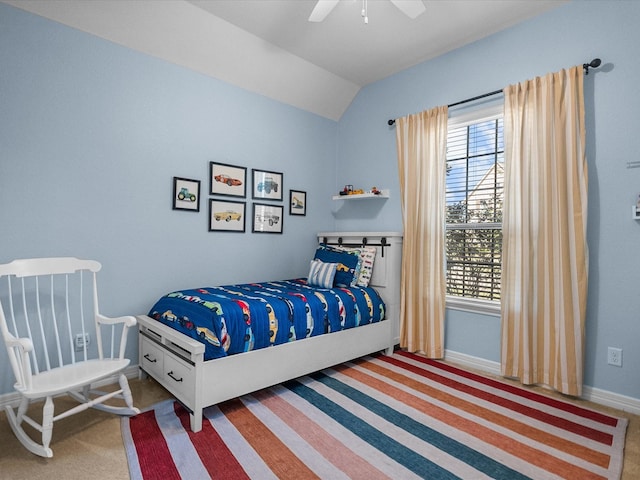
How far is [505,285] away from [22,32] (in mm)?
3922

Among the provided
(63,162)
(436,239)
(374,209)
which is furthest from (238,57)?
(436,239)

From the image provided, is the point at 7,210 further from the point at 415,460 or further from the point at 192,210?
the point at 415,460

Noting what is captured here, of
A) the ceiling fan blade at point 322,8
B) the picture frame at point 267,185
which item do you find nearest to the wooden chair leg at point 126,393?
the picture frame at point 267,185

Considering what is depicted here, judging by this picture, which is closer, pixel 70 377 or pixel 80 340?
pixel 70 377

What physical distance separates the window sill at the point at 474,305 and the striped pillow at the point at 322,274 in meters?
1.12

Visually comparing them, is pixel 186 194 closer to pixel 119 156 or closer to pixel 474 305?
pixel 119 156

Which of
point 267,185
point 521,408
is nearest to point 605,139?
point 521,408

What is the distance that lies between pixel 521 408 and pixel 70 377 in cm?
276

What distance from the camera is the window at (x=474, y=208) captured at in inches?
116

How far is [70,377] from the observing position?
1820mm

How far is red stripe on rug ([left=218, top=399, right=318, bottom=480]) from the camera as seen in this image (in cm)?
164

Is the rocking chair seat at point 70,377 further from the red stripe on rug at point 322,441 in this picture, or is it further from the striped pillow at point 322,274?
the striped pillow at point 322,274

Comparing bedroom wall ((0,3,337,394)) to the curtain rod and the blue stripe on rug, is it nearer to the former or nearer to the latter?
the blue stripe on rug

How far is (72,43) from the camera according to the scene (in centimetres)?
244
